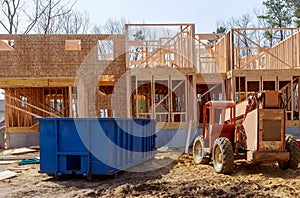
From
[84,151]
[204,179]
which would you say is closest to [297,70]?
[204,179]

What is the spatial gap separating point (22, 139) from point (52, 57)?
403cm

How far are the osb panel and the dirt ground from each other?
738cm

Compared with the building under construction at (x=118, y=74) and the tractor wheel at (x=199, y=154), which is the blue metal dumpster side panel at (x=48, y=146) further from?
the building under construction at (x=118, y=74)

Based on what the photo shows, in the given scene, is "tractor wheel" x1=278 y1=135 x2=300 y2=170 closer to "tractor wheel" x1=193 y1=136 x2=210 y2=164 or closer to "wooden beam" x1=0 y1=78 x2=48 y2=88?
"tractor wheel" x1=193 y1=136 x2=210 y2=164

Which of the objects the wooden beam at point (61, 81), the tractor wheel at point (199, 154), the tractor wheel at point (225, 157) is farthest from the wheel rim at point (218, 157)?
the wooden beam at point (61, 81)

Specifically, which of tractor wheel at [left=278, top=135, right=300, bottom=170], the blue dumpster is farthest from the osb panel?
tractor wheel at [left=278, top=135, right=300, bottom=170]

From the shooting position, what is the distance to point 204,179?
28.0 ft

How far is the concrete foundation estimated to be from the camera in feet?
57.0

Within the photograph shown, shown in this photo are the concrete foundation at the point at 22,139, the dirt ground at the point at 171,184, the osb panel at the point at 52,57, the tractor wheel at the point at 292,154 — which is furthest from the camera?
the concrete foundation at the point at 22,139

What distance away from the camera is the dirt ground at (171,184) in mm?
7211

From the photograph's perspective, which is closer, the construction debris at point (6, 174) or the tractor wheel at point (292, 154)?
the tractor wheel at point (292, 154)

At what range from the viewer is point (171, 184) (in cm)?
805

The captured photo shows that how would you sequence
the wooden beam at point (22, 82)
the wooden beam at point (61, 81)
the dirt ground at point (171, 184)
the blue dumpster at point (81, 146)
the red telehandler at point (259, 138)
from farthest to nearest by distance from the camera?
the wooden beam at point (61, 81) → the wooden beam at point (22, 82) → the blue dumpster at point (81, 146) → the red telehandler at point (259, 138) → the dirt ground at point (171, 184)

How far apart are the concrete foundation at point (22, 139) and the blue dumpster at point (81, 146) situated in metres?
8.84
